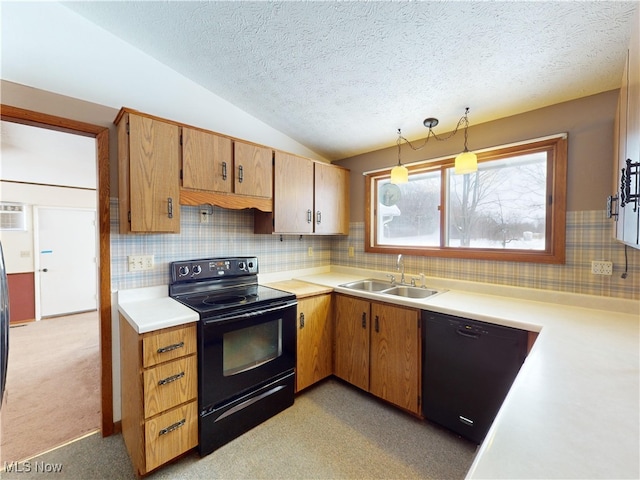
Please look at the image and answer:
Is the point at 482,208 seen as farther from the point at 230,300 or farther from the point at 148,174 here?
the point at 148,174

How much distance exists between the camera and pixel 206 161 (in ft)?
6.49

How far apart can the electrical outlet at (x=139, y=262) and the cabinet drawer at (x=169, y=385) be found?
2.56 feet

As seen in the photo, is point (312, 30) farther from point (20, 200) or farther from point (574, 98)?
point (20, 200)

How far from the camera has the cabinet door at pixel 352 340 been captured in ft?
7.40

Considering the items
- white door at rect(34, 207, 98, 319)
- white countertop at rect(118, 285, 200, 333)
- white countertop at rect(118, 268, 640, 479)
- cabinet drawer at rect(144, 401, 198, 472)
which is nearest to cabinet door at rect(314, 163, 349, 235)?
white countertop at rect(118, 268, 640, 479)

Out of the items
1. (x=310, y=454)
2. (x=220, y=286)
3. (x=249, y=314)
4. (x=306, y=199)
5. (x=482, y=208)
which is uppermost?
(x=306, y=199)

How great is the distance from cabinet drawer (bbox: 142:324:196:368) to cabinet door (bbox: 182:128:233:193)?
96cm

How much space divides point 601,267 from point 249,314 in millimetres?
2300

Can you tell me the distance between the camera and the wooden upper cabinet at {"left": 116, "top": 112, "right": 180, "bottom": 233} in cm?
170

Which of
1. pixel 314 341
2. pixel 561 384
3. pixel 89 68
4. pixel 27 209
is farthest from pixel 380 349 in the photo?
pixel 27 209

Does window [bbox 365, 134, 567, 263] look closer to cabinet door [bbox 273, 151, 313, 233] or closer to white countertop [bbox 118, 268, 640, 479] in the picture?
A: white countertop [bbox 118, 268, 640, 479]

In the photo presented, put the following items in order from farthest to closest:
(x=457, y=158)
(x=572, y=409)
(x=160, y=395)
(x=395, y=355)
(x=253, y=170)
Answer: (x=253, y=170) → (x=395, y=355) → (x=457, y=158) → (x=160, y=395) → (x=572, y=409)

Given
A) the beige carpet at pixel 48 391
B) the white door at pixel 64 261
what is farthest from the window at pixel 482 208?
the white door at pixel 64 261

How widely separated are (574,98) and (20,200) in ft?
21.9
